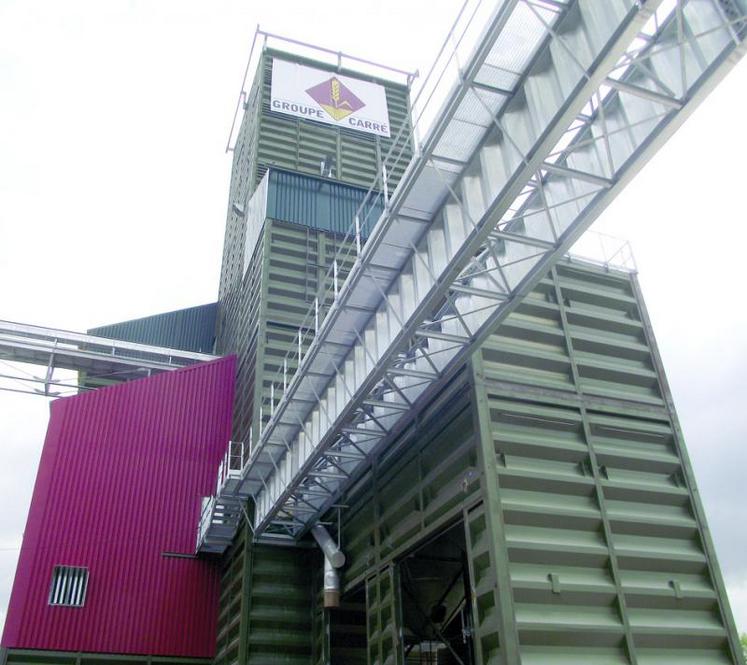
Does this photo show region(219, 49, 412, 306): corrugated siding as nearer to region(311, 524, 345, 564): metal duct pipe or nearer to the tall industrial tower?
the tall industrial tower

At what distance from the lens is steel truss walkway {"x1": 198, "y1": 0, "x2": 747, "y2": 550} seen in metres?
7.81

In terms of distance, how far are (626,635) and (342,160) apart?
875 inches

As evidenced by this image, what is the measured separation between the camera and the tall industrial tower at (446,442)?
8914mm

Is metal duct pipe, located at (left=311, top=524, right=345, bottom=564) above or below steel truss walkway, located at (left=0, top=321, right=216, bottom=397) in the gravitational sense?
below

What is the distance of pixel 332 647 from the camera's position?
17.1 m

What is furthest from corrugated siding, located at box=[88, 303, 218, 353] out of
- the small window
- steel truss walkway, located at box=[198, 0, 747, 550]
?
steel truss walkway, located at box=[198, 0, 747, 550]

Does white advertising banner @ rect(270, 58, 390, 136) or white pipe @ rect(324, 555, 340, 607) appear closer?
white pipe @ rect(324, 555, 340, 607)

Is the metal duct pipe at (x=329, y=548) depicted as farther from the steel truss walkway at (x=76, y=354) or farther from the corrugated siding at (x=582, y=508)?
the steel truss walkway at (x=76, y=354)

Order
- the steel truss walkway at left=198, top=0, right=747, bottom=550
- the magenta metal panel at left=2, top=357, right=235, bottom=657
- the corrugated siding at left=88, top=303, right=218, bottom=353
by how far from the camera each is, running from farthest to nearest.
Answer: the corrugated siding at left=88, top=303, right=218, bottom=353 → the magenta metal panel at left=2, top=357, right=235, bottom=657 → the steel truss walkway at left=198, top=0, right=747, bottom=550

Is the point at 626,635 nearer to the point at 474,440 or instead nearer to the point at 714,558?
the point at 714,558

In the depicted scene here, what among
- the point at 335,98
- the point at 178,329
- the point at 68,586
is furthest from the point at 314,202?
the point at 68,586

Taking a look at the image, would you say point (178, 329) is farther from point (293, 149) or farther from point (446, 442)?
point (446, 442)

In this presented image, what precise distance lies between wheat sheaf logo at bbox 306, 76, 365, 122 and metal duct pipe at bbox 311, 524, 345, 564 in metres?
19.0

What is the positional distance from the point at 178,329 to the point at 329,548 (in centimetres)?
1986
